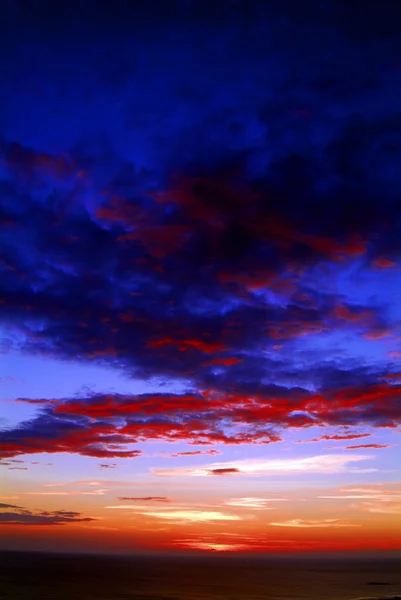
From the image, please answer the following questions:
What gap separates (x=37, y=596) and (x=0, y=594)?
5324 mm

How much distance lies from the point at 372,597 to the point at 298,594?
422 inches

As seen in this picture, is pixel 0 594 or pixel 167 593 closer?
pixel 0 594

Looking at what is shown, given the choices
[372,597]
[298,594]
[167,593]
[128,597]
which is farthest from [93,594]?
[372,597]

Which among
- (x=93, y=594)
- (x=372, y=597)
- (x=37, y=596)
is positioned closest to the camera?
(x=37, y=596)

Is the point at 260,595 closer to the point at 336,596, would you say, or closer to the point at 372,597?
the point at 336,596

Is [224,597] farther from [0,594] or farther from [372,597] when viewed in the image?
[0,594]

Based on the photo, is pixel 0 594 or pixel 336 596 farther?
pixel 336 596

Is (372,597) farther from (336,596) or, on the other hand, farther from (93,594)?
(93,594)

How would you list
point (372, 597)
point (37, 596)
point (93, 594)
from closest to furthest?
1. point (37, 596)
2. point (93, 594)
3. point (372, 597)

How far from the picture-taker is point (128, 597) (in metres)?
65.9

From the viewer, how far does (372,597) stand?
73.2m

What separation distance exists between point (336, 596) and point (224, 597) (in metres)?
17.5

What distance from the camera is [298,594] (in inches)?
3004

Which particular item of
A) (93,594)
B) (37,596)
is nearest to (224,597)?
(93,594)
